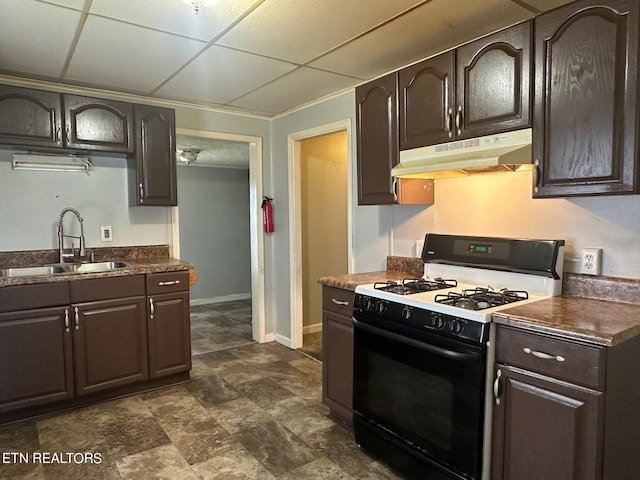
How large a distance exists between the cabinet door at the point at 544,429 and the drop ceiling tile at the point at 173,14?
1.97 meters

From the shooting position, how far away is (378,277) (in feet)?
8.73

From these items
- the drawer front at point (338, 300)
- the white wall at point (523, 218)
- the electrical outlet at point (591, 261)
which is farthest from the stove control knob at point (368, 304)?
the electrical outlet at point (591, 261)

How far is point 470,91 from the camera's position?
2.04 metres

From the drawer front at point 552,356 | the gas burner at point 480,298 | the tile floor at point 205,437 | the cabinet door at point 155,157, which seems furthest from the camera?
the cabinet door at point 155,157

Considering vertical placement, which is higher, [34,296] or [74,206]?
[74,206]

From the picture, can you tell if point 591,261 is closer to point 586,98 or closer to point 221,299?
point 586,98

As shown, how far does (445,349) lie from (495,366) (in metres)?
0.20

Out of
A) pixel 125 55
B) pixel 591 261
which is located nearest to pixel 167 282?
pixel 125 55

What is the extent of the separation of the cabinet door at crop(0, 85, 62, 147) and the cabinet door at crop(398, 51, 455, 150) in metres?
2.32

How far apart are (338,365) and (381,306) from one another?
0.63m

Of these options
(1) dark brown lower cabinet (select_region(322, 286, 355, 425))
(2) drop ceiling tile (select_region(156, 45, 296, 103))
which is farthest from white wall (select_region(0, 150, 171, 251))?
(1) dark brown lower cabinet (select_region(322, 286, 355, 425))

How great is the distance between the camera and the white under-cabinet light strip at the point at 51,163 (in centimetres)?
300

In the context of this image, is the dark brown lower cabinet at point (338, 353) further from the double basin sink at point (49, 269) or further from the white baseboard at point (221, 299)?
the white baseboard at point (221, 299)

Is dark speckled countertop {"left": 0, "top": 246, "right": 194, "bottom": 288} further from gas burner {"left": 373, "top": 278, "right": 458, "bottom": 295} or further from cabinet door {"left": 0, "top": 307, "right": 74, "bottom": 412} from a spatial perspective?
gas burner {"left": 373, "top": 278, "right": 458, "bottom": 295}
